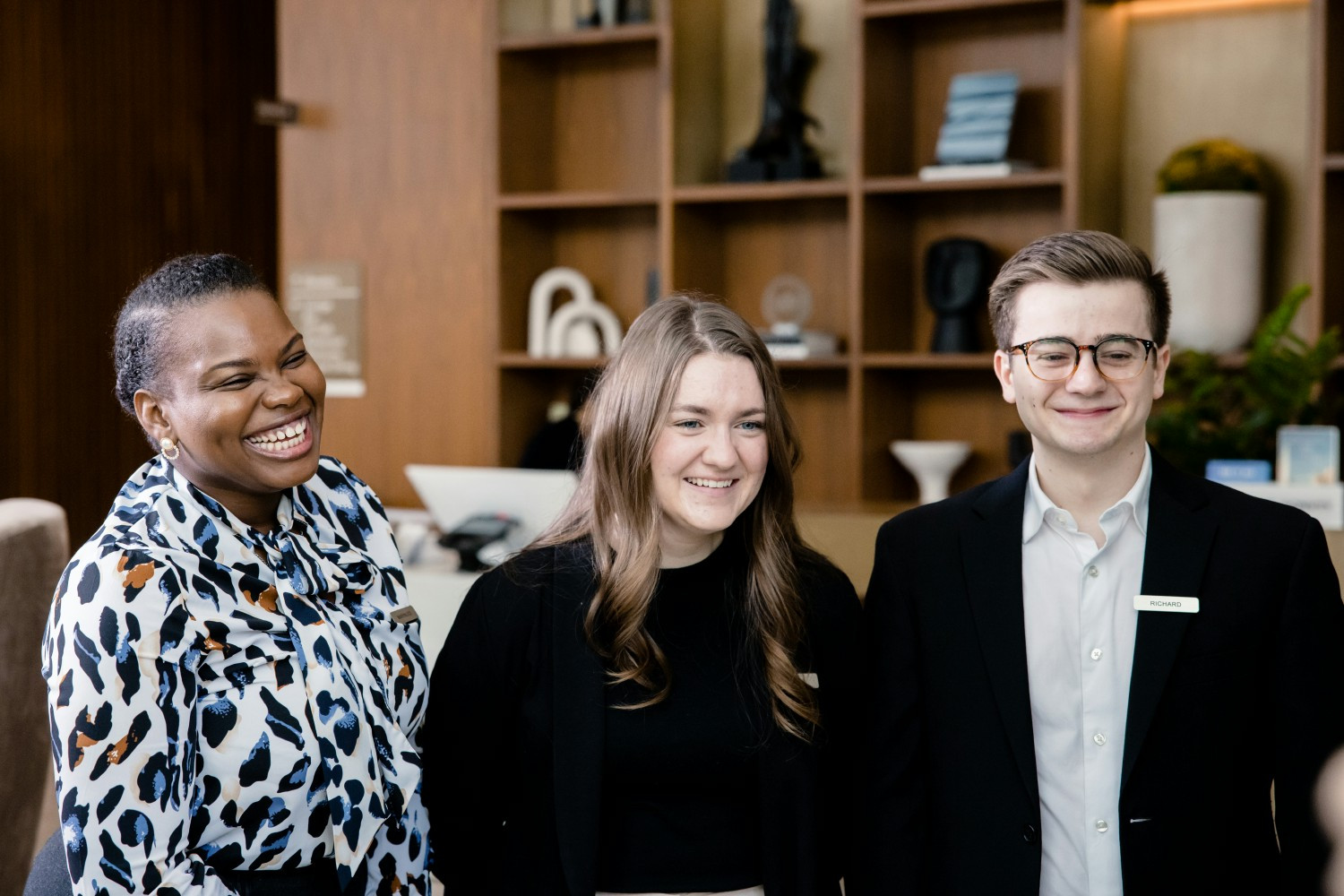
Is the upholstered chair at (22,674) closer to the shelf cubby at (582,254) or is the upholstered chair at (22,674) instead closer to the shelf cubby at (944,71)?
the shelf cubby at (582,254)

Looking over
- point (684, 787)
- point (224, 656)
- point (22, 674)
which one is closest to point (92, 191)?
point (22, 674)

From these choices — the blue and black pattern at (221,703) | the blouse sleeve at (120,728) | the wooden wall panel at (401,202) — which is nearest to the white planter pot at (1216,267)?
the wooden wall panel at (401,202)

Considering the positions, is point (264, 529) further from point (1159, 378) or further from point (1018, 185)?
point (1018, 185)

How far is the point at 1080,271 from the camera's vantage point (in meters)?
1.65

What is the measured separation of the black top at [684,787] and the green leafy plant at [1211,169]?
2.77 m

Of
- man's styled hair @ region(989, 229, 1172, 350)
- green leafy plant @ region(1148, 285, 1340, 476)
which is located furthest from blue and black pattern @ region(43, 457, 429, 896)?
green leafy plant @ region(1148, 285, 1340, 476)

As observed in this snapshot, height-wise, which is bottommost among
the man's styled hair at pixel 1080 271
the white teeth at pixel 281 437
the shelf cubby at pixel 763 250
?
the white teeth at pixel 281 437

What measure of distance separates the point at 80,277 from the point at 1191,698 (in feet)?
18.4

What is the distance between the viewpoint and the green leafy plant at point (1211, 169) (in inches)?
152

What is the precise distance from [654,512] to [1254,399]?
96.9 inches

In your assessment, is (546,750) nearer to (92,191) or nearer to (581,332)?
(581,332)

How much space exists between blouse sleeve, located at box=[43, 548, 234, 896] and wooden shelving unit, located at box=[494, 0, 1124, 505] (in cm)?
301

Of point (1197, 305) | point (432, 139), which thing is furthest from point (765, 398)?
point (432, 139)

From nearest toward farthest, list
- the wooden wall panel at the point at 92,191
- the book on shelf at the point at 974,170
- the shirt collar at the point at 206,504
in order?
the shirt collar at the point at 206,504 → the book on shelf at the point at 974,170 → the wooden wall panel at the point at 92,191
